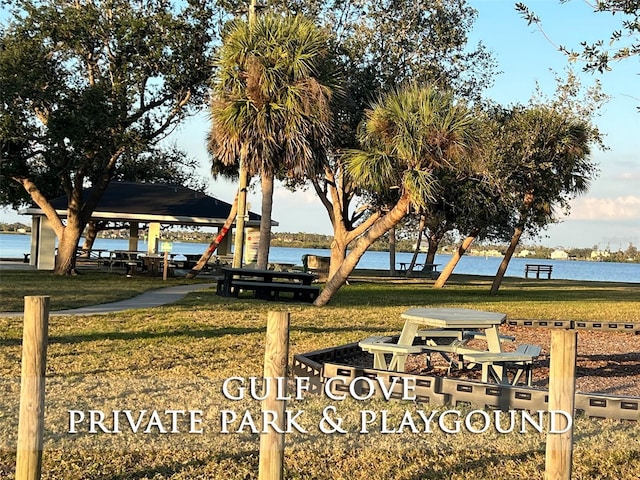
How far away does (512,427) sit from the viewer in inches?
225

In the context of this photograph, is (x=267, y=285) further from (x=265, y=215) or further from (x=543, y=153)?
(x=543, y=153)

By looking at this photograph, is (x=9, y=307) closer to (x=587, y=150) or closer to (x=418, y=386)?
(x=418, y=386)

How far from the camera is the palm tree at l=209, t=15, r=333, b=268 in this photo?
17156 millimetres

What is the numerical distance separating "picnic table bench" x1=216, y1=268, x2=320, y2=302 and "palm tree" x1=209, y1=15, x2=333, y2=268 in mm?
2815

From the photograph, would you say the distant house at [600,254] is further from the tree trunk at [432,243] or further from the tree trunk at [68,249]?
the tree trunk at [68,249]

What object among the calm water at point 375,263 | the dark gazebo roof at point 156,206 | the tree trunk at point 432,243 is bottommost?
the calm water at point 375,263

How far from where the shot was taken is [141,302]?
1469 centimetres

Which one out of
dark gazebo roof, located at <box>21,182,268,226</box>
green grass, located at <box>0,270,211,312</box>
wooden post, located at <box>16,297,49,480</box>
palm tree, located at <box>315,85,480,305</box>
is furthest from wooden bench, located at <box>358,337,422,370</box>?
dark gazebo roof, located at <box>21,182,268,226</box>

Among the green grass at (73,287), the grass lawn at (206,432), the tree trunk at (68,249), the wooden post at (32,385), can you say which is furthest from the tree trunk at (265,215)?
the wooden post at (32,385)

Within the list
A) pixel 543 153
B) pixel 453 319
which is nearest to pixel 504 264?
pixel 543 153

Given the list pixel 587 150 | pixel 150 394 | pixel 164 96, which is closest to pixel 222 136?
pixel 164 96

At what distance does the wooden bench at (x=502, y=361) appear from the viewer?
679cm

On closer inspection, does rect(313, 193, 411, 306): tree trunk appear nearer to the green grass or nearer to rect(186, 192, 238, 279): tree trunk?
the green grass

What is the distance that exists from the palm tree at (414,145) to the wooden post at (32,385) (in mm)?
10488
